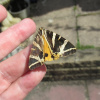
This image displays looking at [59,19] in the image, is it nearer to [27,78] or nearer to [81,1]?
[81,1]

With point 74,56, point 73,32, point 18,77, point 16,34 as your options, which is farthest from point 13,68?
point 73,32

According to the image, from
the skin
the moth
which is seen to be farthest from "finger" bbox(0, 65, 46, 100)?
the moth

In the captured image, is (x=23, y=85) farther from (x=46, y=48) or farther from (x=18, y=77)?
(x=46, y=48)

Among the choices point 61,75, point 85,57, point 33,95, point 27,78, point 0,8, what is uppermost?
point 0,8

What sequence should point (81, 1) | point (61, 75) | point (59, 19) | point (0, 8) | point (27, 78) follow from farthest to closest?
point (81, 1) < point (59, 19) < point (61, 75) < point (0, 8) < point (27, 78)

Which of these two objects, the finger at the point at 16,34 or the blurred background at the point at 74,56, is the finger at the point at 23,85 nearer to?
the finger at the point at 16,34

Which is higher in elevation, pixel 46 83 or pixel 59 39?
pixel 59 39

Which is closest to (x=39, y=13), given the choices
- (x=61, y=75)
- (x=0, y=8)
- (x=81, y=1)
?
(x=81, y=1)

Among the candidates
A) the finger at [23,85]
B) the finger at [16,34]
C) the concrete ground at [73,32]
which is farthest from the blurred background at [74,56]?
the finger at [23,85]

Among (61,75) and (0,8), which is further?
(61,75)
